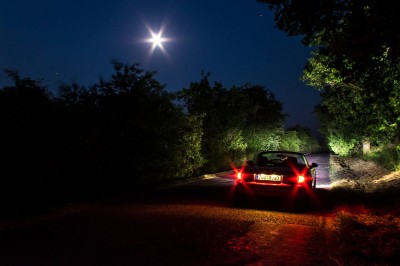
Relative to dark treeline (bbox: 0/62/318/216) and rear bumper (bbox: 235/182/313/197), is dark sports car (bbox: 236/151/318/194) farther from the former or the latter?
dark treeline (bbox: 0/62/318/216)

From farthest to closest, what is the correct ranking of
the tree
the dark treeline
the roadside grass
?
the tree, the dark treeline, the roadside grass

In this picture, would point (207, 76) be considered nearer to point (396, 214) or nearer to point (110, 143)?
point (110, 143)

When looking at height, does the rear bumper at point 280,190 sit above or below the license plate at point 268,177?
below

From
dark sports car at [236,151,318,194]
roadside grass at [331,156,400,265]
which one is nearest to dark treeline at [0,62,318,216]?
dark sports car at [236,151,318,194]

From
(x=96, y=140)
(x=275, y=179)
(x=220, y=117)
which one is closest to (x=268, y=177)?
(x=275, y=179)

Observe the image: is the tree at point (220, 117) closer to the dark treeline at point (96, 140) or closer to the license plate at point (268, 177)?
the dark treeline at point (96, 140)

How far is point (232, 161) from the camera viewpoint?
104 ft

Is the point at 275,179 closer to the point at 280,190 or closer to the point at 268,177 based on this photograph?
the point at 268,177

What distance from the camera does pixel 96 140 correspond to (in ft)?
47.2

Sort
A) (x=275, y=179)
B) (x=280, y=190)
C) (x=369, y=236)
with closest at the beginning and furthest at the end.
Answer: (x=369, y=236) → (x=280, y=190) → (x=275, y=179)

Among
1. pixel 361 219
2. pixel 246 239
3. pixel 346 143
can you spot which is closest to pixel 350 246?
pixel 246 239

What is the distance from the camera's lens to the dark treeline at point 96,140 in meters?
10.6

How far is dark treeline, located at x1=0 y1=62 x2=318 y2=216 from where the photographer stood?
1057cm

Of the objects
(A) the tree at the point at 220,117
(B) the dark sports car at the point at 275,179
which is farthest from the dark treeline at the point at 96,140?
(B) the dark sports car at the point at 275,179
